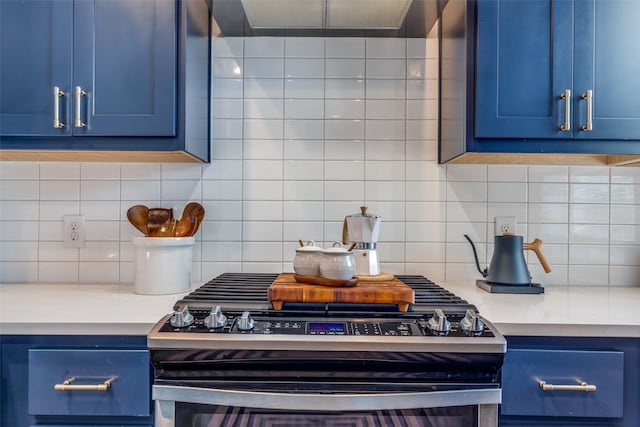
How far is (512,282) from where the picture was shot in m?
1.44

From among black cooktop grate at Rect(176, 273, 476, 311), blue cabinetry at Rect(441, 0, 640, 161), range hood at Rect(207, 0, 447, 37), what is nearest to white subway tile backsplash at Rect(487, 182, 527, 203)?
blue cabinetry at Rect(441, 0, 640, 161)

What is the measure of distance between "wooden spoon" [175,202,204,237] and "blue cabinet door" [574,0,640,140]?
1.34m

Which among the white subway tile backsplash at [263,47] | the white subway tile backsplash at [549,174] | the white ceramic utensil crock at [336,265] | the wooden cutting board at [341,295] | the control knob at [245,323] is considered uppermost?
the white subway tile backsplash at [263,47]

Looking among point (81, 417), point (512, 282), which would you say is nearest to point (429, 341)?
point (512, 282)

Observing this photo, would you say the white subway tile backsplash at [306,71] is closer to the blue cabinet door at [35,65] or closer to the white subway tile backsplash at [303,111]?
the white subway tile backsplash at [303,111]

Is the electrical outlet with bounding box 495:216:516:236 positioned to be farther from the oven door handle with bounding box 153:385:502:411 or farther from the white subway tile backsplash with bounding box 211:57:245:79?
the white subway tile backsplash with bounding box 211:57:245:79

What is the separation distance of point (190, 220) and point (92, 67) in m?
0.59

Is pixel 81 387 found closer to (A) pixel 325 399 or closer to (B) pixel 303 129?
(A) pixel 325 399

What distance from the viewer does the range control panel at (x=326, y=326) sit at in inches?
37.6

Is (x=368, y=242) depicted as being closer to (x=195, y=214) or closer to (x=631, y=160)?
(x=195, y=214)

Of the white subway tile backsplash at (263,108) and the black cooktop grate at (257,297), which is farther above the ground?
the white subway tile backsplash at (263,108)

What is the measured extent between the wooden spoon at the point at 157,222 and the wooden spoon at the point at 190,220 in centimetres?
5

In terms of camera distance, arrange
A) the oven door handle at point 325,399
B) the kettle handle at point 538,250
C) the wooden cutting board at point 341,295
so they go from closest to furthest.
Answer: the oven door handle at point 325,399, the wooden cutting board at point 341,295, the kettle handle at point 538,250

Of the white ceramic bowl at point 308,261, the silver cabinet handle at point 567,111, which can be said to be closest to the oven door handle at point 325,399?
the white ceramic bowl at point 308,261
